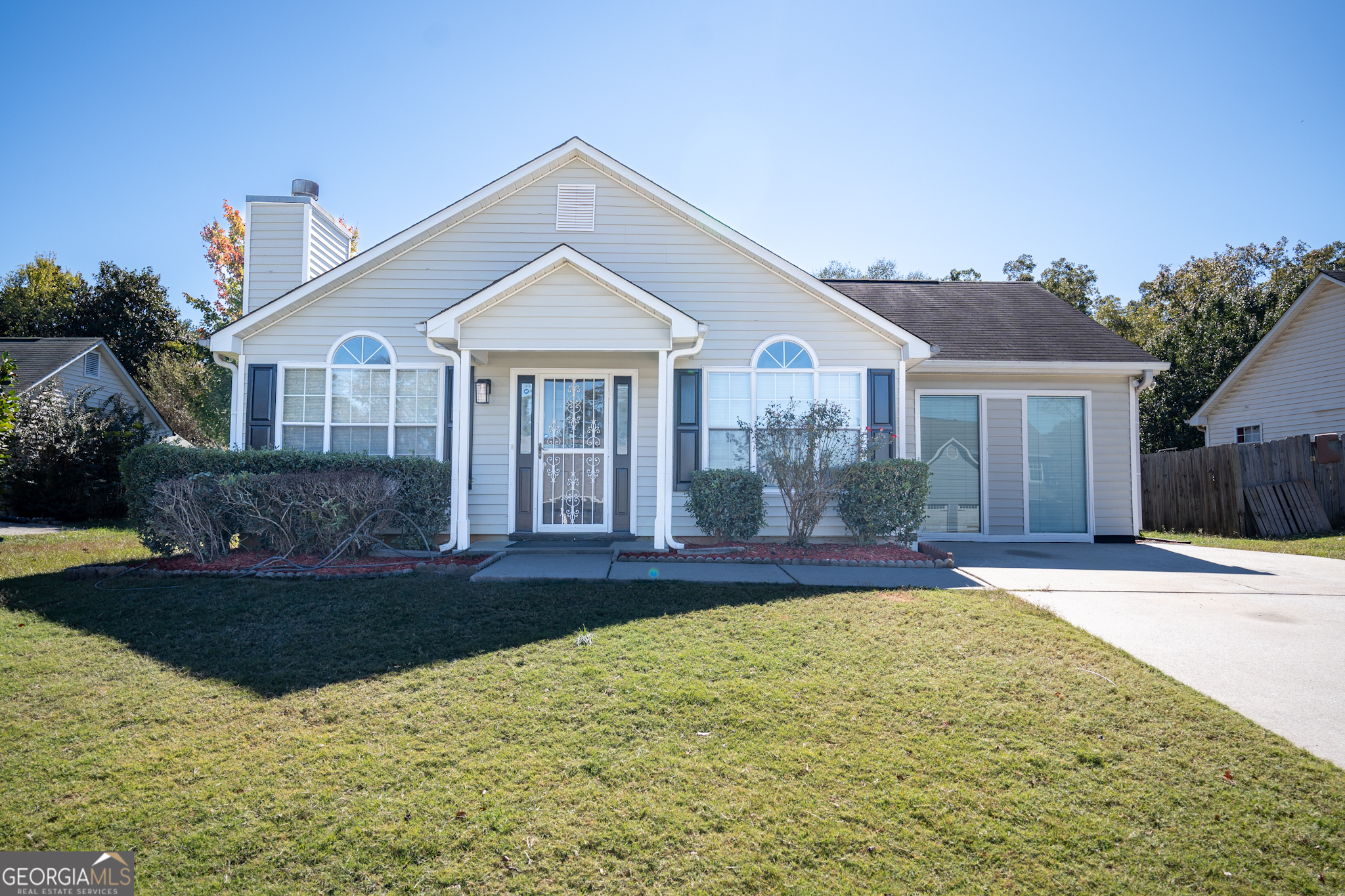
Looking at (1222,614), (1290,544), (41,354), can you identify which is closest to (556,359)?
(1222,614)

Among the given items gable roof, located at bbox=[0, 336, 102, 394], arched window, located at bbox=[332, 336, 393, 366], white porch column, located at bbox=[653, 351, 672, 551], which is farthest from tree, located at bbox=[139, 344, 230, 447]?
white porch column, located at bbox=[653, 351, 672, 551]

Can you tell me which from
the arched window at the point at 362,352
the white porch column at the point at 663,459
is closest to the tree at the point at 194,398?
the arched window at the point at 362,352

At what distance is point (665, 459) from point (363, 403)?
4.32 m

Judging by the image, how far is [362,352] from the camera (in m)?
9.27

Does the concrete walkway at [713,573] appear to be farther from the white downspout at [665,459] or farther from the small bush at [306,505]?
the small bush at [306,505]

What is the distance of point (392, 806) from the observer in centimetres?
279

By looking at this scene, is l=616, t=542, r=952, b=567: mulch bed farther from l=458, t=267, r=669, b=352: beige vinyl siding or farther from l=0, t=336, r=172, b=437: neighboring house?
l=0, t=336, r=172, b=437: neighboring house

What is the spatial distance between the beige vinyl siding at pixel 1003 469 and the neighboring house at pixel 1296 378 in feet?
30.6

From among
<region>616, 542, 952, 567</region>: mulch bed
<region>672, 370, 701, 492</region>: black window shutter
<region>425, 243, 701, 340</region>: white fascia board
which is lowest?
<region>616, 542, 952, 567</region>: mulch bed

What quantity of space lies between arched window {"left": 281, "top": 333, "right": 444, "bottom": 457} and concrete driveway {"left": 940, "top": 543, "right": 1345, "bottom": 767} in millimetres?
7169

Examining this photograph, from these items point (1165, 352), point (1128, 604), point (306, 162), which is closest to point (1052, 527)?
point (1128, 604)

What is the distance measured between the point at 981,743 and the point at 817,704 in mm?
833

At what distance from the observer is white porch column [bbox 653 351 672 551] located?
830 centimetres

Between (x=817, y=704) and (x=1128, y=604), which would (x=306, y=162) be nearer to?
(x=817, y=704)
